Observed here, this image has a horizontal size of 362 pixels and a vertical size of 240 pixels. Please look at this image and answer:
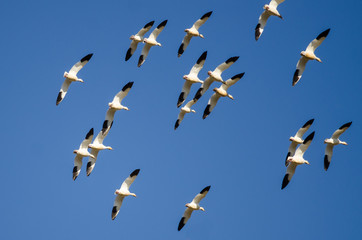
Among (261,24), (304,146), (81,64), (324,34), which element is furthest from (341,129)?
(81,64)

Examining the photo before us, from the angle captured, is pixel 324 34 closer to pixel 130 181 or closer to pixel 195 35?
pixel 195 35

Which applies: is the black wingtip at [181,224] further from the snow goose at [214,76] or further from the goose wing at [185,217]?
the snow goose at [214,76]

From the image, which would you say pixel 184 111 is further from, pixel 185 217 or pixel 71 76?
pixel 71 76

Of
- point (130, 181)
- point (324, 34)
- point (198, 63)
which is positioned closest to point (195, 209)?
point (130, 181)

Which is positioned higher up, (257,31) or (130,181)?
(257,31)

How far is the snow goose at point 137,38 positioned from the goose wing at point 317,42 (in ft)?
26.0

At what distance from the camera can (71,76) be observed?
49875 millimetres

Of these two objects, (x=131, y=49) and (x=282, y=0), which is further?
(x=131, y=49)

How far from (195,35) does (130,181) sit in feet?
25.9

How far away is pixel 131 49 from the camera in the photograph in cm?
5125

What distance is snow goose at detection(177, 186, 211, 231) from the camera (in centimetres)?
4819

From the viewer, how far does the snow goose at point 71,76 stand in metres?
49.8

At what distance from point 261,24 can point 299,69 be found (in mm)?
2795

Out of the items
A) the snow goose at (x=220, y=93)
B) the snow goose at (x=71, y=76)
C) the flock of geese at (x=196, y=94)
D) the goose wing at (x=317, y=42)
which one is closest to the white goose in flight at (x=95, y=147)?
the flock of geese at (x=196, y=94)
